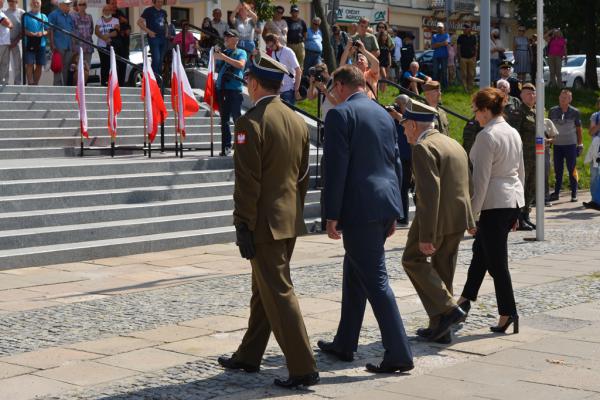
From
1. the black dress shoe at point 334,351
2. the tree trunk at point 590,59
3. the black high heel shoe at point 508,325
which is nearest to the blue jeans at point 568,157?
the black high heel shoe at point 508,325

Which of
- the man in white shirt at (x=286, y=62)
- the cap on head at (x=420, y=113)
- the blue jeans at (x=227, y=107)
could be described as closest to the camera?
the cap on head at (x=420, y=113)

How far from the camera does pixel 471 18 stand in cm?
6303

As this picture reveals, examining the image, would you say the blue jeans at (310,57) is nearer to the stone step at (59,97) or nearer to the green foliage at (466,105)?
the green foliage at (466,105)

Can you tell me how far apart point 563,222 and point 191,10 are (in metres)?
28.6

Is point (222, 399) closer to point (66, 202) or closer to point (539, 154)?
point (66, 202)

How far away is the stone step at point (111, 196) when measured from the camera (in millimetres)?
13039

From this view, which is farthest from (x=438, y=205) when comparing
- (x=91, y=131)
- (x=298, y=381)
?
(x=91, y=131)

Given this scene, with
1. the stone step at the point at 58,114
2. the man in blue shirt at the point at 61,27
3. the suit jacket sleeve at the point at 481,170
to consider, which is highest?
the man in blue shirt at the point at 61,27

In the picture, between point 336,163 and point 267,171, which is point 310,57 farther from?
point 267,171

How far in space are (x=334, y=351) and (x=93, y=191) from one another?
23.4ft

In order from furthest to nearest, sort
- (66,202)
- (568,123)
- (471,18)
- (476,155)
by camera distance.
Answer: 1. (471,18)
2. (568,123)
3. (66,202)
4. (476,155)

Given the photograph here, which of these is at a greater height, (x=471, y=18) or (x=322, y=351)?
(x=471, y=18)

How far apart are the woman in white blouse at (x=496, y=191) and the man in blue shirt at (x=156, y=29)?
1213cm

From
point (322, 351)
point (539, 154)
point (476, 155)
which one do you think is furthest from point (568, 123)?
point (322, 351)
